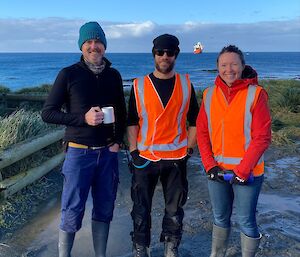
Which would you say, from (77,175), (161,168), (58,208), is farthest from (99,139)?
(58,208)

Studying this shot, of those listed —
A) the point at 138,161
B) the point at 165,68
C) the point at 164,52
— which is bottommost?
the point at 138,161

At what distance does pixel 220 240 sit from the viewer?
12.9 ft

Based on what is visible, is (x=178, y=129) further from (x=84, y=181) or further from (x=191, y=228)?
(x=191, y=228)

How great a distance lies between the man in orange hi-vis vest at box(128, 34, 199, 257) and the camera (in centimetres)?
391

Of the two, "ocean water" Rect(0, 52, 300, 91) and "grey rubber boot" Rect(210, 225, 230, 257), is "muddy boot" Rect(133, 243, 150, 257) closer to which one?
"grey rubber boot" Rect(210, 225, 230, 257)

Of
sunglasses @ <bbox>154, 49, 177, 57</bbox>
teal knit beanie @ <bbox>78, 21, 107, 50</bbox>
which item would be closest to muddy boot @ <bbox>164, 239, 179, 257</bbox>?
sunglasses @ <bbox>154, 49, 177, 57</bbox>

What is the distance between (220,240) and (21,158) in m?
3.24

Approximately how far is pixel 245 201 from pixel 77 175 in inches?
59.2

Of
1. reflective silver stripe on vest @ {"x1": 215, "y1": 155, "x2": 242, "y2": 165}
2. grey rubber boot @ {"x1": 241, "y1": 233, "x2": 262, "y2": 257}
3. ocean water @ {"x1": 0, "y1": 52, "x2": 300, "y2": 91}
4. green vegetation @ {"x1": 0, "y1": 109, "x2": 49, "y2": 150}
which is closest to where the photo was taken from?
reflective silver stripe on vest @ {"x1": 215, "y1": 155, "x2": 242, "y2": 165}

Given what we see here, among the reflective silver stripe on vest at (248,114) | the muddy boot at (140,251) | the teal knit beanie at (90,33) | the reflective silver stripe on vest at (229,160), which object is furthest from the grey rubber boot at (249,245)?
the teal knit beanie at (90,33)

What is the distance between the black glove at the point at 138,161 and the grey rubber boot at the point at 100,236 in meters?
0.65

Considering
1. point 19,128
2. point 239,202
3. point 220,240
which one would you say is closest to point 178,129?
point 239,202

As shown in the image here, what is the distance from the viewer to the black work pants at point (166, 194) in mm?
3994

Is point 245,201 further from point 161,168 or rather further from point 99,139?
point 99,139
